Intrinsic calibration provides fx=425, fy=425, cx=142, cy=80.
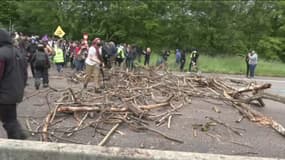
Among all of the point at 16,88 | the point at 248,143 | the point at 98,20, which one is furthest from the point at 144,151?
the point at 98,20

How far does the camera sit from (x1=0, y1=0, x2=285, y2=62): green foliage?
41.6 m

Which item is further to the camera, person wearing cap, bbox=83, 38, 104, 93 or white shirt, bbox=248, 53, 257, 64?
white shirt, bbox=248, 53, 257, 64

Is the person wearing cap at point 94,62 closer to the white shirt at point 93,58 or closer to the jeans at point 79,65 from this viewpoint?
the white shirt at point 93,58

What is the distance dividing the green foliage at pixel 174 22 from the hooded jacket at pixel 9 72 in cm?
3573

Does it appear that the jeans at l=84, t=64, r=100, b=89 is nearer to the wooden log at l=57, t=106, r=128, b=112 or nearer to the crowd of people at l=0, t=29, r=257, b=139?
the crowd of people at l=0, t=29, r=257, b=139

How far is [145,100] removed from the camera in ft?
33.8

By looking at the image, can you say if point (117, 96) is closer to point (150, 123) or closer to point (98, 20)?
point (150, 123)

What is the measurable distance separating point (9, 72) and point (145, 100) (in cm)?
522

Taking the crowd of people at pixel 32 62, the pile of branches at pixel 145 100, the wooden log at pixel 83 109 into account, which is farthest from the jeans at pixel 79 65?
the wooden log at pixel 83 109

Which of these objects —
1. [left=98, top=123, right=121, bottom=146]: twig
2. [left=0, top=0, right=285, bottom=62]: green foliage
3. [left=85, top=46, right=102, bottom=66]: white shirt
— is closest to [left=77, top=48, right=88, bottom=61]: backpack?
[left=85, top=46, right=102, bottom=66]: white shirt

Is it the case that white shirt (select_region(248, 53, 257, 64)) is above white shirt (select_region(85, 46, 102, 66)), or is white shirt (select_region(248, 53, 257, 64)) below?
below

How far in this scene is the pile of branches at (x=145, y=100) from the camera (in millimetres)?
8305

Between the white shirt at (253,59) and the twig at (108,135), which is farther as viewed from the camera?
the white shirt at (253,59)

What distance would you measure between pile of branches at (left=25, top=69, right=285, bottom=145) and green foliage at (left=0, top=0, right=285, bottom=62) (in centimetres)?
2810
